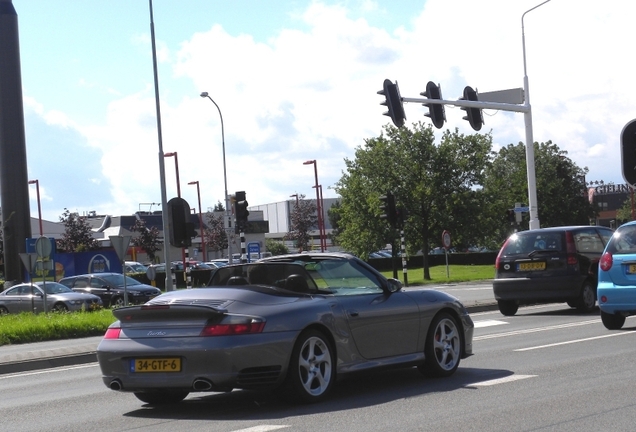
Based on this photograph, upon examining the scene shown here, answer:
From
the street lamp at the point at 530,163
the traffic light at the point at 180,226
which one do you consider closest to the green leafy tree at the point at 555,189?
the street lamp at the point at 530,163

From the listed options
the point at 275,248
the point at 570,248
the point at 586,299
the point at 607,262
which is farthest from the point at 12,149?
the point at 275,248

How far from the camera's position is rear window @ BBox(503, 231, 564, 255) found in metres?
20.0

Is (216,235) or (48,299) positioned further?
(216,235)

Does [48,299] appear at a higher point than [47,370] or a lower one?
higher

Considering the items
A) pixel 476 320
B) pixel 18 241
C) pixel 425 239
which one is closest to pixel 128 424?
pixel 476 320

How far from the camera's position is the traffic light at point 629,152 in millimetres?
15555

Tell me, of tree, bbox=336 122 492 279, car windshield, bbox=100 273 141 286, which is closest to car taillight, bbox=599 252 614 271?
car windshield, bbox=100 273 141 286

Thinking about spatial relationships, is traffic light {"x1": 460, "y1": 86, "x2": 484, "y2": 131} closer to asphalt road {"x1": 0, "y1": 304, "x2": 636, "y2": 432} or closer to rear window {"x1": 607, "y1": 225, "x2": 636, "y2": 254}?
rear window {"x1": 607, "y1": 225, "x2": 636, "y2": 254}

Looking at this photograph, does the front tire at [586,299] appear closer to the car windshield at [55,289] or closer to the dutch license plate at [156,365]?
the dutch license plate at [156,365]

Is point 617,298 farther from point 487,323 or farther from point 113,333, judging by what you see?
point 113,333

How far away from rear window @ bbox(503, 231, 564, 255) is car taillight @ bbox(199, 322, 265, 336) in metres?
12.7

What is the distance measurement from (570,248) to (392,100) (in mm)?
7172

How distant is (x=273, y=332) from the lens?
8.38 m

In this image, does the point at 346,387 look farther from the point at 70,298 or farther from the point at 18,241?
the point at 18,241
